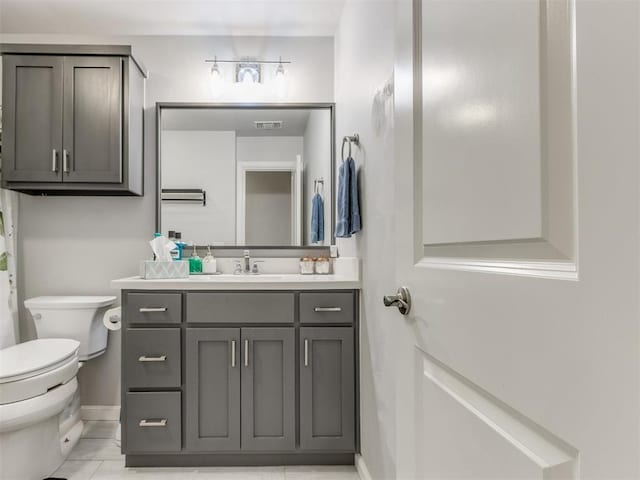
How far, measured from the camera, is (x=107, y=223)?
2527mm

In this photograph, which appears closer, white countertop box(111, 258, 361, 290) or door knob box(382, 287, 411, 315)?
door knob box(382, 287, 411, 315)

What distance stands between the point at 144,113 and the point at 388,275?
76.5 inches

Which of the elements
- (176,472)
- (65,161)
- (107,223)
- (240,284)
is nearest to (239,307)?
(240,284)

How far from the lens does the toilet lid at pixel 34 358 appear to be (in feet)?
5.29

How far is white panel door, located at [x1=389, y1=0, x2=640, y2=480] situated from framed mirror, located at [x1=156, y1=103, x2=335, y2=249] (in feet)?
5.88

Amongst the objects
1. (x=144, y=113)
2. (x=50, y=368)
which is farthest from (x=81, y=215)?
(x=50, y=368)

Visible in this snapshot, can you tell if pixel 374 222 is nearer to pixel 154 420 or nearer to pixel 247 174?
pixel 247 174

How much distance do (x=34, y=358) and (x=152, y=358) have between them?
1.57ft

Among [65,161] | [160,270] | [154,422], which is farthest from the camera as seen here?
[65,161]

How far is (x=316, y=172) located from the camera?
2551 millimetres

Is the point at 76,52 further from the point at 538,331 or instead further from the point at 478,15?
the point at 538,331

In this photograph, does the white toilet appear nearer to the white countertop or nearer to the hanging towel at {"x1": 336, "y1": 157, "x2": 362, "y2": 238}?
the white countertop

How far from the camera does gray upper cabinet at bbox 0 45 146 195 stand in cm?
221

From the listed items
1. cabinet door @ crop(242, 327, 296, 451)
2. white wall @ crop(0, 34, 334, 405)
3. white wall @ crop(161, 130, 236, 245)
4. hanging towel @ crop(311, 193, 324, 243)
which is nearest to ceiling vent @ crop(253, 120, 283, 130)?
white wall @ crop(0, 34, 334, 405)
